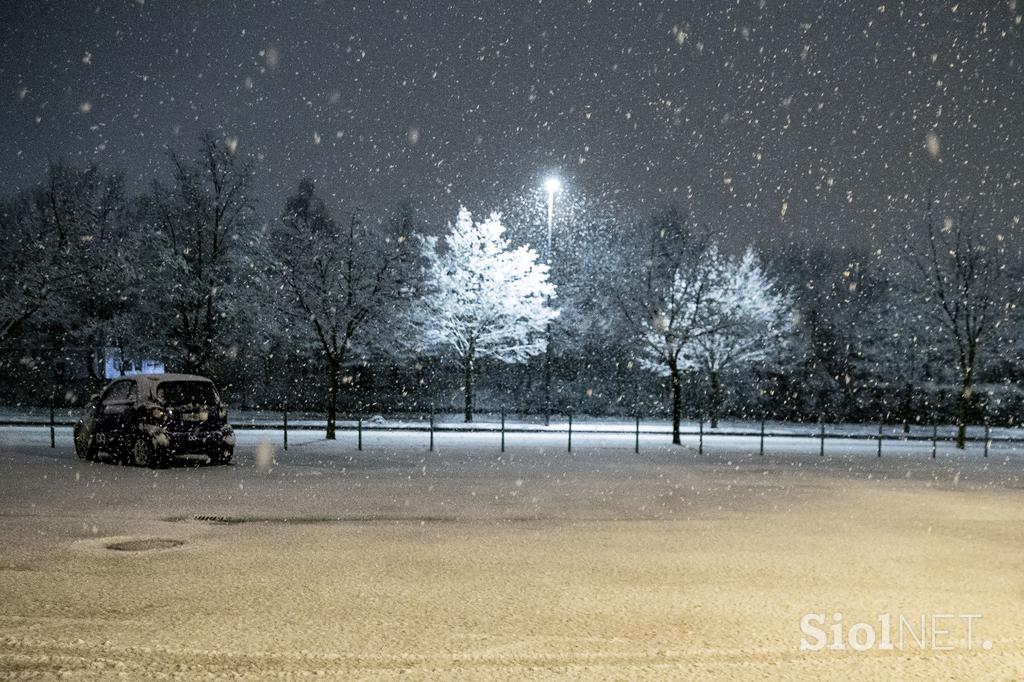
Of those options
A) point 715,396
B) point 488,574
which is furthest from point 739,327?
point 488,574

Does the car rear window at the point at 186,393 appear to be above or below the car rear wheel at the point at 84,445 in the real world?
above

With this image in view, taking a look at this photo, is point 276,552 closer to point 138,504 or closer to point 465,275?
point 138,504

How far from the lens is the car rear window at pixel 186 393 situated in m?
17.4

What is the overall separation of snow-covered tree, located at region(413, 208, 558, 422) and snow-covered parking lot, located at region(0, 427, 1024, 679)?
24.2 meters

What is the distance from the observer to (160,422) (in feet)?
55.9

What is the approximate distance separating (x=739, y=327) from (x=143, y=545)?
105ft

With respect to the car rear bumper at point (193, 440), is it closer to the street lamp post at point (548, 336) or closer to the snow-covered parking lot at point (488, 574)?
the snow-covered parking lot at point (488, 574)

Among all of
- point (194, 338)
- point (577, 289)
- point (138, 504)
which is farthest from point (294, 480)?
point (577, 289)

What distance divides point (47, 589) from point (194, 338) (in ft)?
101

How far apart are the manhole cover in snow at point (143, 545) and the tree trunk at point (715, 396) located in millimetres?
31997

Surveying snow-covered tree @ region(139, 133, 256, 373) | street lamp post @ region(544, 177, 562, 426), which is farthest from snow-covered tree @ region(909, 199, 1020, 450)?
snow-covered tree @ region(139, 133, 256, 373)

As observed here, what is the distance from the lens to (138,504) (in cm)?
1226

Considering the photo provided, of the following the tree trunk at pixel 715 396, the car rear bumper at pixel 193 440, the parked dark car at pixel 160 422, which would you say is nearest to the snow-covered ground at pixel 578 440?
the tree trunk at pixel 715 396

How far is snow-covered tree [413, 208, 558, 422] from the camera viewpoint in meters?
41.0
